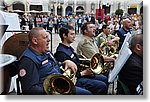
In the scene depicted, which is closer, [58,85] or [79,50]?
[58,85]

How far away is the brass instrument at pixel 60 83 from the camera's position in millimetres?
3652

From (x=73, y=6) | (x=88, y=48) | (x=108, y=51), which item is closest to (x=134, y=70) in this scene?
(x=108, y=51)

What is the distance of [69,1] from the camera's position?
379cm

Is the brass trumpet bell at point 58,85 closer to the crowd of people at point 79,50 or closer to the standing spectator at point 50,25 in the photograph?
the crowd of people at point 79,50

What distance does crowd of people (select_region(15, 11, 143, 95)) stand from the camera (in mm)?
3760

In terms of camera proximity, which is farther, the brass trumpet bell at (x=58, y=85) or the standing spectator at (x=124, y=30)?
the standing spectator at (x=124, y=30)

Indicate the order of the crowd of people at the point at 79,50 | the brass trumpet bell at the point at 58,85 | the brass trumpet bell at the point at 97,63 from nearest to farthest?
the brass trumpet bell at the point at 58,85 → the crowd of people at the point at 79,50 → the brass trumpet bell at the point at 97,63

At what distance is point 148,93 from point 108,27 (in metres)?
0.76

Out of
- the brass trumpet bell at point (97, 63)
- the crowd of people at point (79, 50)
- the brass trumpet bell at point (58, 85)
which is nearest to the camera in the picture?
the brass trumpet bell at point (58, 85)

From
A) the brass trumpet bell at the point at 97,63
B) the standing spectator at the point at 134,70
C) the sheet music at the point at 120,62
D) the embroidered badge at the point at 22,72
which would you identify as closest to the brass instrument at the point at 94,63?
the brass trumpet bell at the point at 97,63

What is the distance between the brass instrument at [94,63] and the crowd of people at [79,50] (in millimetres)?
31

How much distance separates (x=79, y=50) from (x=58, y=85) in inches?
17.1

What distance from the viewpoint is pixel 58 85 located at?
366 centimetres

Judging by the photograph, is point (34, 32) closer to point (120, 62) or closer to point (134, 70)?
point (120, 62)
